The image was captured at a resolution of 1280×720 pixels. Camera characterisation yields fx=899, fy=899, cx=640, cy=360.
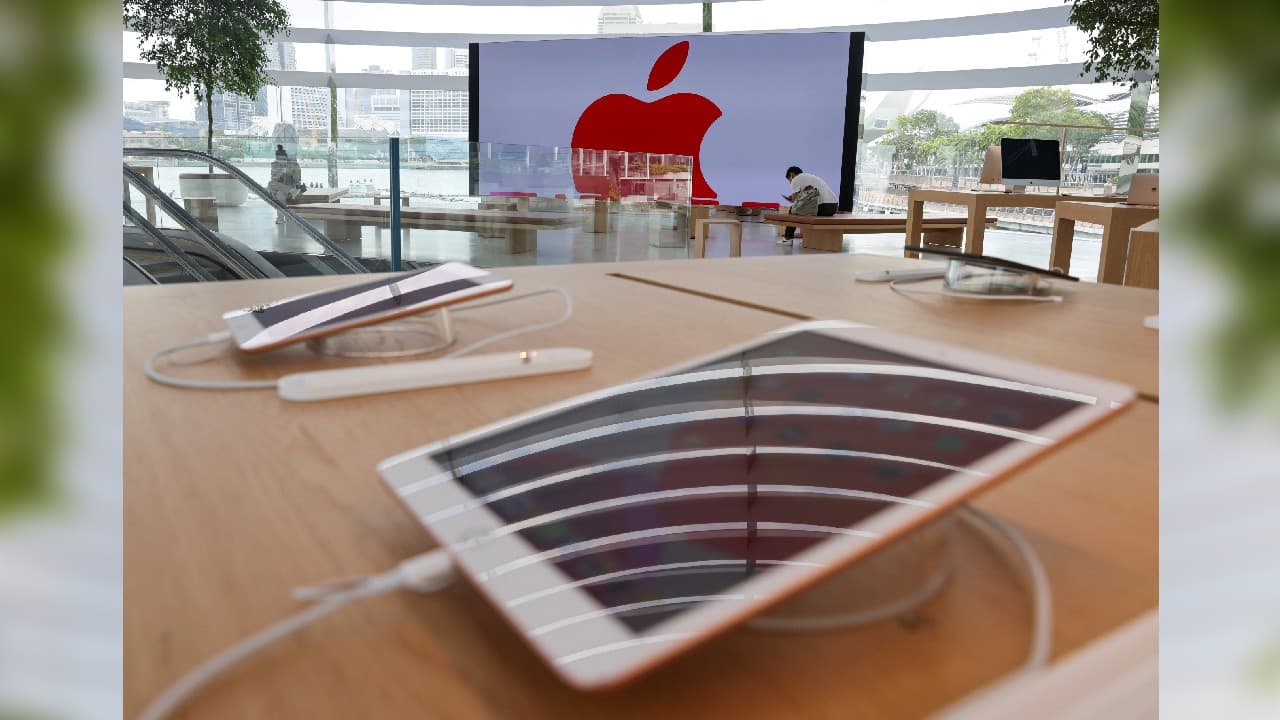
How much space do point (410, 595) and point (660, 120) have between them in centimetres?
896

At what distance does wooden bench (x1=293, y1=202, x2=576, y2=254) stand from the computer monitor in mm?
3011

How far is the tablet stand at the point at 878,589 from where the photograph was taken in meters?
0.27

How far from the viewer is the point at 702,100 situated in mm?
8758

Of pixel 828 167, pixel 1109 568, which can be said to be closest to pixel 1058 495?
pixel 1109 568

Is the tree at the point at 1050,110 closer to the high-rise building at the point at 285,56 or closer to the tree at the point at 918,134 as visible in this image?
the tree at the point at 918,134

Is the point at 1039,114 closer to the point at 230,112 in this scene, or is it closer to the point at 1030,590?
the point at 230,112

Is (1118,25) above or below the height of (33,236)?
above

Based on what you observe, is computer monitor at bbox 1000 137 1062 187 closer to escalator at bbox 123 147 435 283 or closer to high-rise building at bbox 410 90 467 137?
escalator at bbox 123 147 435 283

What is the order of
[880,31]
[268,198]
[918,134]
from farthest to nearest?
[880,31]
[918,134]
[268,198]

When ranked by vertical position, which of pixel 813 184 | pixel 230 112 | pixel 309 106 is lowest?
pixel 813 184

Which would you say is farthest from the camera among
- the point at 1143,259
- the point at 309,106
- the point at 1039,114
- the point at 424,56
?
the point at 424,56

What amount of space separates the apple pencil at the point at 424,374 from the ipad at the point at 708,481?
0.18 meters

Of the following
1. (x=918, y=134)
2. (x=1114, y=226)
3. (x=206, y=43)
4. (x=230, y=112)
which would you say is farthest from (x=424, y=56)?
(x=1114, y=226)

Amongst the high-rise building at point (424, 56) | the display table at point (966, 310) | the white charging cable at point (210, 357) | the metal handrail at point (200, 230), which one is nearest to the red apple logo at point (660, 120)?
the high-rise building at point (424, 56)
